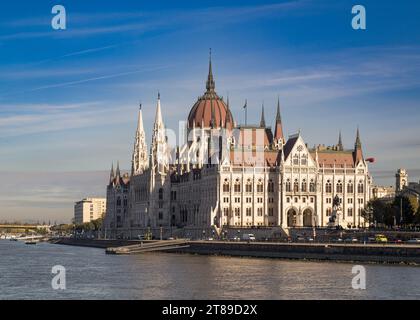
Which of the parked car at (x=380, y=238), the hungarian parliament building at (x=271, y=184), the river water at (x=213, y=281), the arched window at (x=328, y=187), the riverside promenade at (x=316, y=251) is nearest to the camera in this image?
the river water at (x=213, y=281)

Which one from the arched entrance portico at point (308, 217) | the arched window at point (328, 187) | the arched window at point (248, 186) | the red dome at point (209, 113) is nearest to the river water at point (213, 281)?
the arched window at point (248, 186)

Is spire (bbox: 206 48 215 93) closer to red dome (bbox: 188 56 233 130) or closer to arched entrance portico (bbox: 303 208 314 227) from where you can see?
red dome (bbox: 188 56 233 130)

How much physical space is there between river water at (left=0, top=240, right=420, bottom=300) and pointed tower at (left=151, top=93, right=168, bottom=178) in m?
90.2

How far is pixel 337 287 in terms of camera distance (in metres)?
64.8

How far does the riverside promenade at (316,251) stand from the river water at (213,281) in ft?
13.5

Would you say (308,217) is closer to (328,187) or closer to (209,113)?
(328,187)

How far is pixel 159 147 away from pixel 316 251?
91379 millimetres

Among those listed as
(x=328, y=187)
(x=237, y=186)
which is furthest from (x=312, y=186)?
(x=237, y=186)

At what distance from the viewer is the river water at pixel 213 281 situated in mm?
60719

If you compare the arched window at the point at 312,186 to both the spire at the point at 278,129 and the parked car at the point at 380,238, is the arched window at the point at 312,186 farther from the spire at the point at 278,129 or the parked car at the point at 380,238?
the parked car at the point at 380,238

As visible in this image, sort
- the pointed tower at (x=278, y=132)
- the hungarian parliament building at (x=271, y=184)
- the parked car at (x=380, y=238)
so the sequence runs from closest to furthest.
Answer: the parked car at (x=380, y=238)
the hungarian parliament building at (x=271, y=184)
the pointed tower at (x=278, y=132)
